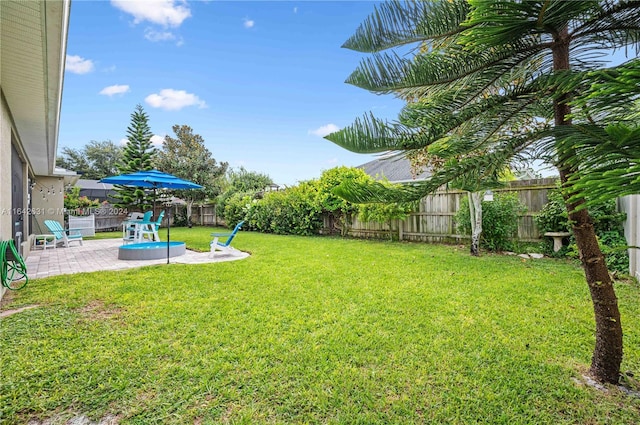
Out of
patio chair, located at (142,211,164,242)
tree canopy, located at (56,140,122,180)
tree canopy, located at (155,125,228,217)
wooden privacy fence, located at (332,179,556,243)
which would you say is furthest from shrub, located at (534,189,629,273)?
tree canopy, located at (56,140,122,180)

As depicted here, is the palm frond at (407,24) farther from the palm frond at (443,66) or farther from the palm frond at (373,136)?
the palm frond at (373,136)

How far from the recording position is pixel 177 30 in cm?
1198

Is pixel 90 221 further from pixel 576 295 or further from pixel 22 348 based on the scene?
pixel 576 295

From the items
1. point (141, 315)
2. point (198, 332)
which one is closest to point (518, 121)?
point (198, 332)

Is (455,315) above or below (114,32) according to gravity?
below

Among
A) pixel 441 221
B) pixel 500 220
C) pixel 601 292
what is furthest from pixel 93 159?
pixel 601 292

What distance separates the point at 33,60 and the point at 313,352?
502 cm

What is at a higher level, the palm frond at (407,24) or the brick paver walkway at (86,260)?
the palm frond at (407,24)

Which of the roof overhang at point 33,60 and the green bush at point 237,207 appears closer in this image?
the roof overhang at point 33,60

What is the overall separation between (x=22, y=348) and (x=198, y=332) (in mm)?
1647

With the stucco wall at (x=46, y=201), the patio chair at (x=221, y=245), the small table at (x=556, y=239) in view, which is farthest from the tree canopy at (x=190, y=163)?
the small table at (x=556, y=239)

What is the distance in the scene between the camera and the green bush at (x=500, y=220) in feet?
25.7

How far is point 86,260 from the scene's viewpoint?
7605 millimetres

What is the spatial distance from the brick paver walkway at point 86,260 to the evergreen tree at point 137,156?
380 inches
